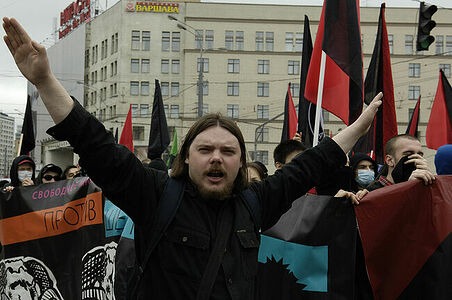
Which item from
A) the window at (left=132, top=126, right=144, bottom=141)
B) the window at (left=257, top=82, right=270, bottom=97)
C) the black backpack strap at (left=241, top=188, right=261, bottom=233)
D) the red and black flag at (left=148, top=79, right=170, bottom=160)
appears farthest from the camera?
the window at (left=257, top=82, right=270, bottom=97)

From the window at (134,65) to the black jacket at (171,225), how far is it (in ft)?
173

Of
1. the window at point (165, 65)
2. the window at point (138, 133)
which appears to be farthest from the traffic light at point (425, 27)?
the window at point (165, 65)

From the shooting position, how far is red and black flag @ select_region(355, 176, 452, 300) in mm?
3479

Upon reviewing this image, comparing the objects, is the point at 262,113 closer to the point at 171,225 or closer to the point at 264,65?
the point at 264,65

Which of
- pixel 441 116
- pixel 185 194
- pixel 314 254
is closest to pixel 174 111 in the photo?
pixel 441 116

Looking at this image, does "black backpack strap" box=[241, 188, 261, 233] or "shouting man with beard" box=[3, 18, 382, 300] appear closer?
"shouting man with beard" box=[3, 18, 382, 300]

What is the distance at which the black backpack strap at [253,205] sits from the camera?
2.68 meters

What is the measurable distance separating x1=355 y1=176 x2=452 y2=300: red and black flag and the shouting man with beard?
1178 millimetres

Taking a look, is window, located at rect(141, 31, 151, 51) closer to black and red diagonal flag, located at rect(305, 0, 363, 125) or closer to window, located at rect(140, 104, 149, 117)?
window, located at rect(140, 104, 149, 117)

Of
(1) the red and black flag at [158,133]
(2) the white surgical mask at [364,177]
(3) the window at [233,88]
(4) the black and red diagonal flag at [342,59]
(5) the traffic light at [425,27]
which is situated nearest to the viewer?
(4) the black and red diagonal flag at [342,59]

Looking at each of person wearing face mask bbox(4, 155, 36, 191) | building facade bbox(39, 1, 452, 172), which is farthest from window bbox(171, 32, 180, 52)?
person wearing face mask bbox(4, 155, 36, 191)

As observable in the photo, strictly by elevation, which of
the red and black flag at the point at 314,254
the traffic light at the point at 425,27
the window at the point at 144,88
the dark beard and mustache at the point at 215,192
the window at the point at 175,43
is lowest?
the red and black flag at the point at 314,254

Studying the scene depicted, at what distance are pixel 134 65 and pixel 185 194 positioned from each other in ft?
174

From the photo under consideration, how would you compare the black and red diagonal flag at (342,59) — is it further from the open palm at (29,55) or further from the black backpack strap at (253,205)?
the open palm at (29,55)
